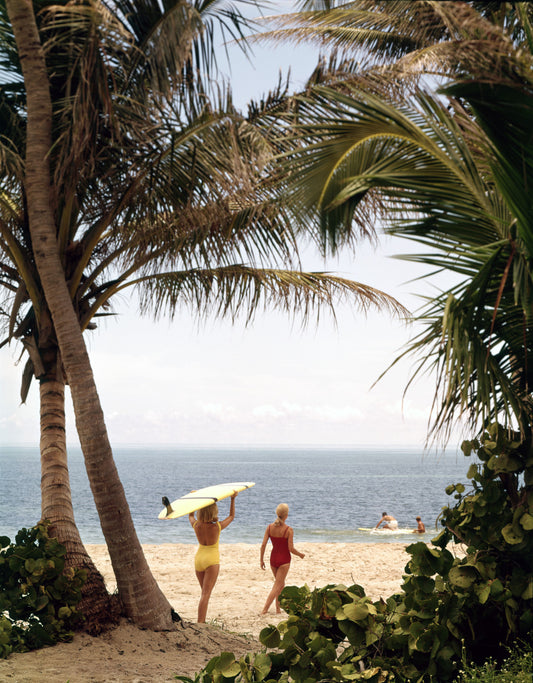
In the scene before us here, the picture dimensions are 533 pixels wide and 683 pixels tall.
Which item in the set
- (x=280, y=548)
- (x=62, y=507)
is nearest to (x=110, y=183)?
(x=62, y=507)

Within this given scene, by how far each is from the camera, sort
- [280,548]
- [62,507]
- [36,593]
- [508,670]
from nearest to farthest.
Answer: [508,670] → [36,593] → [62,507] → [280,548]

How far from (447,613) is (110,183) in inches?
224

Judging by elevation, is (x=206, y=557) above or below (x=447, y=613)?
below

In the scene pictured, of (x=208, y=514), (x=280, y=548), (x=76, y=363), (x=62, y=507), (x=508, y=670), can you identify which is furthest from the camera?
(x=280, y=548)

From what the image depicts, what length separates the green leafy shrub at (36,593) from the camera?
18.8ft

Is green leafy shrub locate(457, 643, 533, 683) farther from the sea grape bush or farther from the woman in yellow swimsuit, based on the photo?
the woman in yellow swimsuit

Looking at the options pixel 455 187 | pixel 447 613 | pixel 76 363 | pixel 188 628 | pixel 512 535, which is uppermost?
pixel 455 187

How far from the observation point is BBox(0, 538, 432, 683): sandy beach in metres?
5.36

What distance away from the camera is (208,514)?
25.2 ft

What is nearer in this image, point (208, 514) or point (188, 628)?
point (188, 628)

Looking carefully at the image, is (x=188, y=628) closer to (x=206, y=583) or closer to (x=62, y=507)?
(x=206, y=583)

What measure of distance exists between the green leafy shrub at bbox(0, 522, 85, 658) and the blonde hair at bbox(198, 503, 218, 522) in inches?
72.1

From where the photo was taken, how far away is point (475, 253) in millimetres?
3486

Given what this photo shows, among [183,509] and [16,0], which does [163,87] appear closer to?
[16,0]
